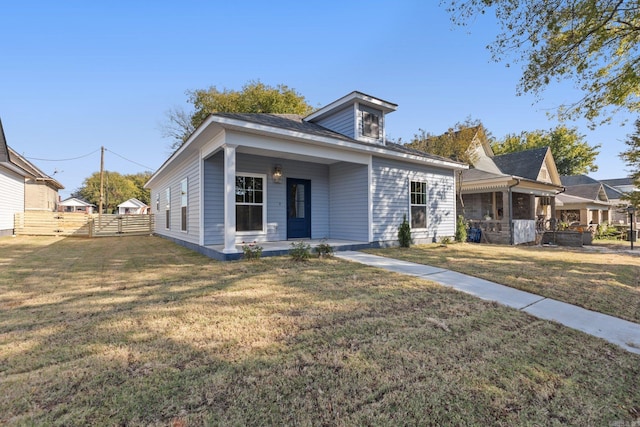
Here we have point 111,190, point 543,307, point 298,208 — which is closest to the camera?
point 543,307

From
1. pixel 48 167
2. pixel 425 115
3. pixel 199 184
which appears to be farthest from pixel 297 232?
pixel 48 167

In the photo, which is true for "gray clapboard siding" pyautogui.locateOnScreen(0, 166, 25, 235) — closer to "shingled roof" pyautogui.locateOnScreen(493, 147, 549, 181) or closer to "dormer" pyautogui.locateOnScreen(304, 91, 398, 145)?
"dormer" pyautogui.locateOnScreen(304, 91, 398, 145)

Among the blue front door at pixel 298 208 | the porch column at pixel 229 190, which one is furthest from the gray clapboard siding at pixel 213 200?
the blue front door at pixel 298 208

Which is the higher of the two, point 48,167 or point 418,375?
point 48,167

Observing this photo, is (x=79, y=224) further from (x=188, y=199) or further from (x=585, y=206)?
(x=585, y=206)

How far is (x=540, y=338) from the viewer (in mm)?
2934

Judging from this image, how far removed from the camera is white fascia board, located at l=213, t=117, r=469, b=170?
6.20m

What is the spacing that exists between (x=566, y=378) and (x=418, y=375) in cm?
117

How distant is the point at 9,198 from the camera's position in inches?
534

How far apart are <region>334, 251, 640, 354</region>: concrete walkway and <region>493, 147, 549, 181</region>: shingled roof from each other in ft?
48.0

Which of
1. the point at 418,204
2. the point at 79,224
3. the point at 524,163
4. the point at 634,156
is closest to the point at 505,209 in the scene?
the point at 418,204

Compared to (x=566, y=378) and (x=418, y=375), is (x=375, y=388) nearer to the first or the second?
(x=418, y=375)

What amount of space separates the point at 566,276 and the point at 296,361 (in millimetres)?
5937

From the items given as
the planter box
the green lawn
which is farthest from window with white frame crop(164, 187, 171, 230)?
the planter box
